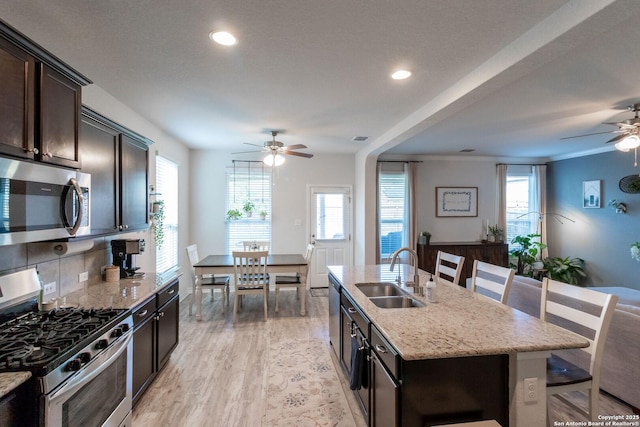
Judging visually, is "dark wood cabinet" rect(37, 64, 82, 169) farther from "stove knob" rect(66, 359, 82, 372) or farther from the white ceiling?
"stove knob" rect(66, 359, 82, 372)

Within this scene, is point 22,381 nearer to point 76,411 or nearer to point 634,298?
point 76,411

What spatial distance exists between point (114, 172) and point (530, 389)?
3.18 meters

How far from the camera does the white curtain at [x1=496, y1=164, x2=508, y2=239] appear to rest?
6301 millimetres

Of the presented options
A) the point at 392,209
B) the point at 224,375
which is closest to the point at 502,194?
the point at 392,209

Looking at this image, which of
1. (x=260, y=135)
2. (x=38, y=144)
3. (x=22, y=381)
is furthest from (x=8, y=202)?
(x=260, y=135)

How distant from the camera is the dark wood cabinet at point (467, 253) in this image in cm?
582

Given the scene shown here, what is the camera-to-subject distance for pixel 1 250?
1846mm

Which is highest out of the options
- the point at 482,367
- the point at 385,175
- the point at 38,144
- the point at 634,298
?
Result: the point at 385,175

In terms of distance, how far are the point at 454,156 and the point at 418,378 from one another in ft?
18.8

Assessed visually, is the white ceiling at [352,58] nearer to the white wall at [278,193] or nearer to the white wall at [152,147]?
the white wall at [152,147]

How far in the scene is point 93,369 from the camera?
161cm

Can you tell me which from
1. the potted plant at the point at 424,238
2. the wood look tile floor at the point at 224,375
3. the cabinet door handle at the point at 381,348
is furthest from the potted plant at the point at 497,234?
the cabinet door handle at the point at 381,348

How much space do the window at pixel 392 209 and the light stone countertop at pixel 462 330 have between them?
12.7 ft

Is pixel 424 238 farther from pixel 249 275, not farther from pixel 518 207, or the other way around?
pixel 249 275
